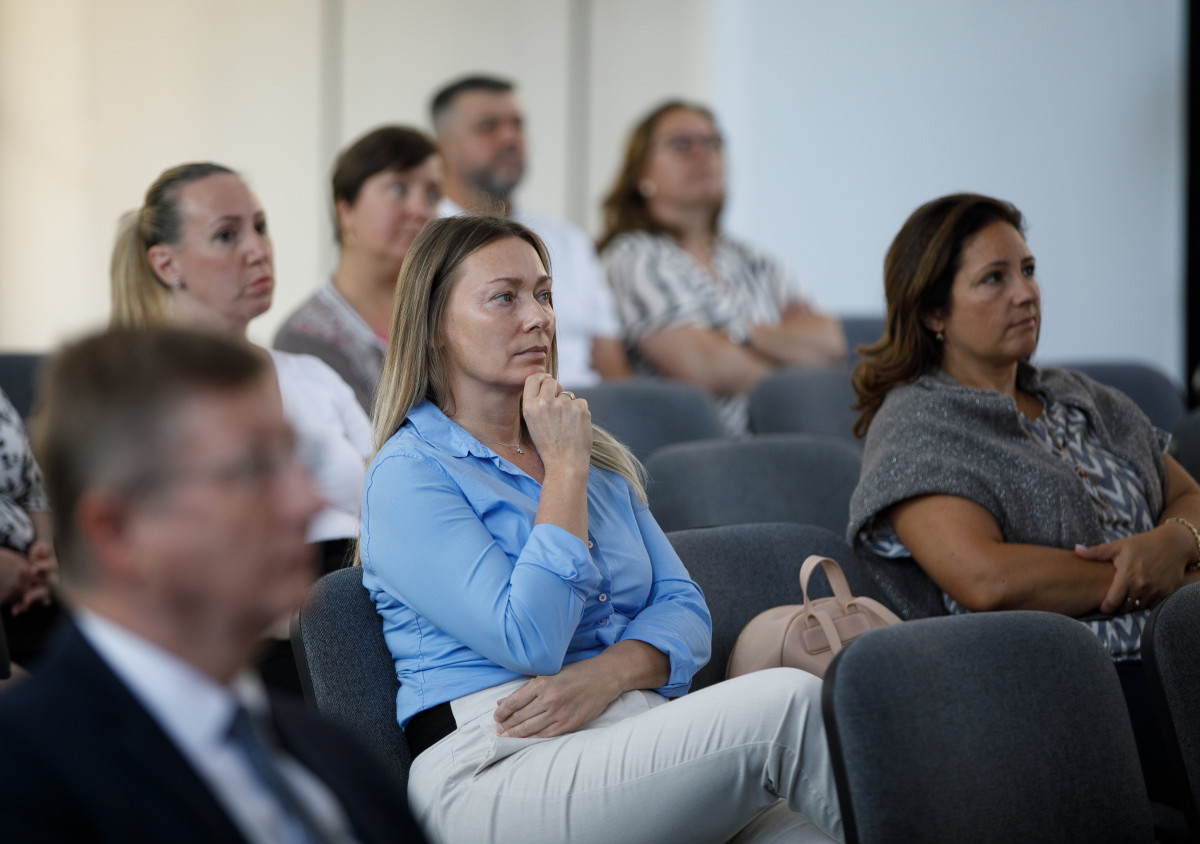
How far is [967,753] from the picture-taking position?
4.60 ft

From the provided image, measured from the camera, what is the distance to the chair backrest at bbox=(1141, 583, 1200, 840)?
1.56m

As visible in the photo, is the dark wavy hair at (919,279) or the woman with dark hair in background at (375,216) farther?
the woman with dark hair in background at (375,216)

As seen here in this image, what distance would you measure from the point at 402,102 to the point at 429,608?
4.31 m

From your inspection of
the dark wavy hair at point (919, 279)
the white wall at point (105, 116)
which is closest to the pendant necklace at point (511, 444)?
the dark wavy hair at point (919, 279)

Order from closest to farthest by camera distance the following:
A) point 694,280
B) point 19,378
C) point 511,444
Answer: point 511,444, point 19,378, point 694,280

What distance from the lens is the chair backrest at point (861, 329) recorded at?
14.9 ft

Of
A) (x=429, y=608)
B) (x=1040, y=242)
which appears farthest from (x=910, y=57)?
(x=429, y=608)

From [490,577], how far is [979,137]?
4.94 m

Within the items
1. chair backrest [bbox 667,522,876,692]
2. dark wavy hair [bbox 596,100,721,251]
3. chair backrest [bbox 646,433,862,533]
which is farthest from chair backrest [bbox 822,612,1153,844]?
dark wavy hair [bbox 596,100,721,251]

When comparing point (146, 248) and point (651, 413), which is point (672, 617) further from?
point (146, 248)

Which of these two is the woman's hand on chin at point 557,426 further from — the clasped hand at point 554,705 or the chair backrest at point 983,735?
the chair backrest at point 983,735

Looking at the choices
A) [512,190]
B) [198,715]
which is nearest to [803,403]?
[512,190]

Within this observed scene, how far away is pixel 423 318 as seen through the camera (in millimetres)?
1847

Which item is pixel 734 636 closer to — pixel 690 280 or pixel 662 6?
pixel 690 280
